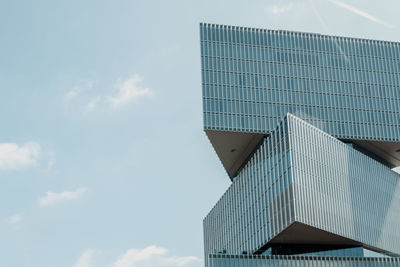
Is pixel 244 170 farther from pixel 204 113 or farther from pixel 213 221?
pixel 213 221

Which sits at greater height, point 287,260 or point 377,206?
point 377,206

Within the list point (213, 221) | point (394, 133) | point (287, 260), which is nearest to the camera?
point (287, 260)

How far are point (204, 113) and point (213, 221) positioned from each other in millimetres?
27504

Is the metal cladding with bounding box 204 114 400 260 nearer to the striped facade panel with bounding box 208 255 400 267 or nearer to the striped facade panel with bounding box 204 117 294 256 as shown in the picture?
the striped facade panel with bounding box 204 117 294 256

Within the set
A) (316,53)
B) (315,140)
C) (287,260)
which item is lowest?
(287,260)

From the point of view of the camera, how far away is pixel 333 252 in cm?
7981

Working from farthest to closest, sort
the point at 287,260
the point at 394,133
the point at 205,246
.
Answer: the point at 205,246 < the point at 394,133 < the point at 287,260

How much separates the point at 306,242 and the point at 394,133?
72.5 ft

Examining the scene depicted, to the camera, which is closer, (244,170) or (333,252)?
(333,252)

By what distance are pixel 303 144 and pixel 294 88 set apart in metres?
16.0

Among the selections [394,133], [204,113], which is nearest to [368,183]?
[394,133]

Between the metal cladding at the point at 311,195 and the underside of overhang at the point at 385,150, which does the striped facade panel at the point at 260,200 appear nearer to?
the metal cladding at the point at 311,195

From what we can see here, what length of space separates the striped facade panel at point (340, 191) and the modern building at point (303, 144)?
0.45 ft

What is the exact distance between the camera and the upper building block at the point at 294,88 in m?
85.7
